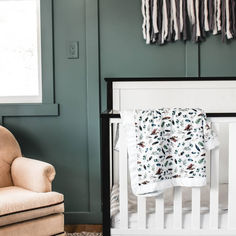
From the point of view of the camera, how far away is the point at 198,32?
2584 mm

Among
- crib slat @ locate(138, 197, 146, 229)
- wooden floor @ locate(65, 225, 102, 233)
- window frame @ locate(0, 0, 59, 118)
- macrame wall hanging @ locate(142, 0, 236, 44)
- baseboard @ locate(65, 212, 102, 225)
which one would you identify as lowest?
wooden floor @ locate(65, 225, 102, 233)

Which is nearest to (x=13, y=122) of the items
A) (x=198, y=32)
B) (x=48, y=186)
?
(x=48, y=186)

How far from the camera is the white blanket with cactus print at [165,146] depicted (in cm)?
173

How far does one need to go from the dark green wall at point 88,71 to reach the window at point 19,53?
0.77ft

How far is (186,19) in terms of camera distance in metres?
2.63

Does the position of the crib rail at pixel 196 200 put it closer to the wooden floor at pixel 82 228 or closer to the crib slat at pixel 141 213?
the crib slat at pixel 141 213

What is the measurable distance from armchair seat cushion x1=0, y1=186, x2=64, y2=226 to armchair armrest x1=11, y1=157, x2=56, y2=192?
6 centimetres

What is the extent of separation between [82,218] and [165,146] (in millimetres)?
1287

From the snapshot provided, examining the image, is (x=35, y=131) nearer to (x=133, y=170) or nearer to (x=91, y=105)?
(x=91, y=105)

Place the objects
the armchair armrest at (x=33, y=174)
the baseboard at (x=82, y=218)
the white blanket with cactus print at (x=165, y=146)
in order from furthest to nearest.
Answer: the baseboard at (x=82, y=218) < the armchair armrest at (x=33, y=174) < the white blanket with cactus print at (x=165, y=146)

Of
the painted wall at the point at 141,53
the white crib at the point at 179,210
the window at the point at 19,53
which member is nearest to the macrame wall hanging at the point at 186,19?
the painted wall at the point at 141,53

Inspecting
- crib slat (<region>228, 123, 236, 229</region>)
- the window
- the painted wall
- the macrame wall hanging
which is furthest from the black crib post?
the window

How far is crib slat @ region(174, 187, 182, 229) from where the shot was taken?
1779mm

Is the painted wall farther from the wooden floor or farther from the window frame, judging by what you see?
the wooden floor
